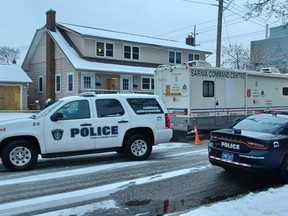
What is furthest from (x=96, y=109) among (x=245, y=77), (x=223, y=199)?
(x=245, y=77)

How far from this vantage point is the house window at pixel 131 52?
29875 millimetres

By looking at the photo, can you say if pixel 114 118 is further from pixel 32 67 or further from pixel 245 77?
pixel 32 67

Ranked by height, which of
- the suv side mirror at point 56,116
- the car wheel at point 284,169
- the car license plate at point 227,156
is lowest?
the car wheel at point 284,169

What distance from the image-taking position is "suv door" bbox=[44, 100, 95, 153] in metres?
8.81

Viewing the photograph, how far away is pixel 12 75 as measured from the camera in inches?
1145

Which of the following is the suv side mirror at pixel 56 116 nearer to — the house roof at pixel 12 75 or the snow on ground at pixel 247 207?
the snow on ground at pixel 247 207

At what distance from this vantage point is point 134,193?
6754 mm

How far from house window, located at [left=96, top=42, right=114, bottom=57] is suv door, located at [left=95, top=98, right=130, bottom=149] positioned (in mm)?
19143

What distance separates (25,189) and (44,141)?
191 cm

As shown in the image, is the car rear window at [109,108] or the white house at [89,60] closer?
the car rear window at [109,108]

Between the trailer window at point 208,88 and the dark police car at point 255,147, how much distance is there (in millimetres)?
6357

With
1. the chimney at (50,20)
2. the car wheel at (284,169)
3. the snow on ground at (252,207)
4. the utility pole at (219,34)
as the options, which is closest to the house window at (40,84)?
the chimney at (50,20)

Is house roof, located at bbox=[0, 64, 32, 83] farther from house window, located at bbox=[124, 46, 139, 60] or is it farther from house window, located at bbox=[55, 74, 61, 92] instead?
house window, located at bbox=[124, 46, 139, 60]

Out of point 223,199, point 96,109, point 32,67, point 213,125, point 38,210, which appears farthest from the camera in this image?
point 32,67
